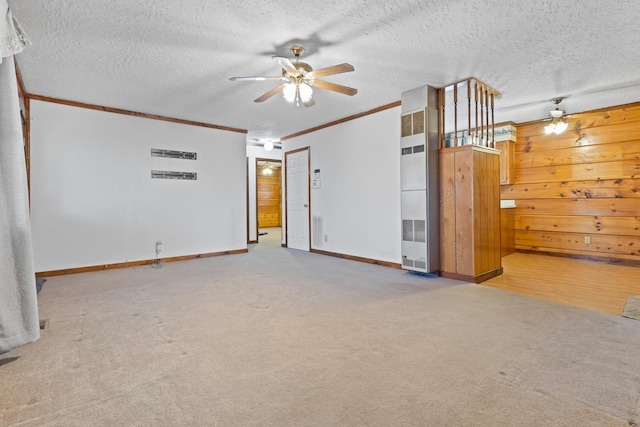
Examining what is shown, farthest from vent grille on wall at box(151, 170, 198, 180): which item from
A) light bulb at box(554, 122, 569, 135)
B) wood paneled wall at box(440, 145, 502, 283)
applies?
light bulb at box(554, 122, 569, 135)

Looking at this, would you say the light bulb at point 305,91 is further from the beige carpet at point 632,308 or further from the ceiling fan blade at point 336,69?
the beige carpet at point 632,308

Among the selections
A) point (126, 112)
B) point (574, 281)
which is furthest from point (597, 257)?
point (126, 112)

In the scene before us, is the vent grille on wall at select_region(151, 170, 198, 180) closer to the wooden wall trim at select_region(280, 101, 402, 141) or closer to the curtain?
the wooden wall trim at select_region(280, 101, 402, 141)

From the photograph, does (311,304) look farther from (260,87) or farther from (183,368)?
(260,87)

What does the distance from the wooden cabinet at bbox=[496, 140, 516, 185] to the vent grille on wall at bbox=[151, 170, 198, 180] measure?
5.90m

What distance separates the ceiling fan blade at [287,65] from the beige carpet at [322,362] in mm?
2296

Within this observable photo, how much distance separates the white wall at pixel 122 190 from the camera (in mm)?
4492

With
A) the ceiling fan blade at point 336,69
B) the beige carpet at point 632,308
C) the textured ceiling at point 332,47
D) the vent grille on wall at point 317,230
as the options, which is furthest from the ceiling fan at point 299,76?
the beige carpet at point 632,308

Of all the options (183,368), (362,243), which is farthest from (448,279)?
(183,368)

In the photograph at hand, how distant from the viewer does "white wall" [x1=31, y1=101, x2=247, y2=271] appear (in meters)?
4.49

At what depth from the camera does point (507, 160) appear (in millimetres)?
6152

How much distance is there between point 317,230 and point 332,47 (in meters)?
3.82

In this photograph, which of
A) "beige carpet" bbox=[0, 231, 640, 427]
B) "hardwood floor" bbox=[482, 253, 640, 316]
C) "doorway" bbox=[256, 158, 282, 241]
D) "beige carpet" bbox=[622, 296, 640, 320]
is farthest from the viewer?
"doorway" bbox=[256, 158, 282, 241]

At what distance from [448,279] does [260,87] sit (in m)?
3.53
